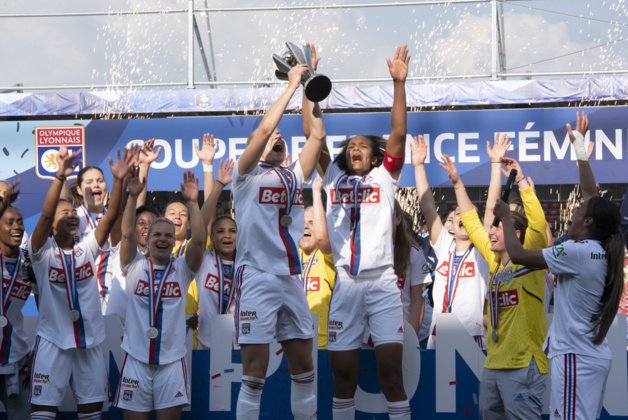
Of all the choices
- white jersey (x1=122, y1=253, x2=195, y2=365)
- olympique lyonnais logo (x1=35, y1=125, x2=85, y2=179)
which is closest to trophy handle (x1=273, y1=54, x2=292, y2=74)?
white jersey (x1=122, y1=253, x2=195, y2=365)

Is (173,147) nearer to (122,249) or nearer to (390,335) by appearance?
(122,249)

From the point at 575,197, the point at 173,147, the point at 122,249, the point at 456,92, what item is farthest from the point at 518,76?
the point at 122,249

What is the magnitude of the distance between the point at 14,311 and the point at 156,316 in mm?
1014

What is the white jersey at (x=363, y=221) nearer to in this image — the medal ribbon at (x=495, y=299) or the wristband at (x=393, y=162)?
the wristband at (x=393, y=162)

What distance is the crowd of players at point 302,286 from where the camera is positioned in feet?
13.0

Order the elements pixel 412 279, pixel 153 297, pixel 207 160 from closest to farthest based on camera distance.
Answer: pixel 153 297, pixel 412 279, pixel 207 160

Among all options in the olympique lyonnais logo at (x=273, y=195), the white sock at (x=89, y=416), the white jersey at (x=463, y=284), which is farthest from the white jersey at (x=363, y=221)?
the white sock at (x=89, y=416)

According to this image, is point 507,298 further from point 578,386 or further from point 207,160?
point 207,160

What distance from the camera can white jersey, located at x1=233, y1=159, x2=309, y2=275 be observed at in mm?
4195

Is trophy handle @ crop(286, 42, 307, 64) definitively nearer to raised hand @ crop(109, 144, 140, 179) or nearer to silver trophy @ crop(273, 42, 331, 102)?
silver trophy @ crop(273, 42, 331, 102)

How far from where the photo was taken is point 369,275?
4.52 metres

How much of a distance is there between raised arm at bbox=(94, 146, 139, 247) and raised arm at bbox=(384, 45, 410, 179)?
1.66 metres

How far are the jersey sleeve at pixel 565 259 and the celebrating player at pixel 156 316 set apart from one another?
207 centimetres

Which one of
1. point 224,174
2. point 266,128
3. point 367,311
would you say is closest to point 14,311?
point 224,174
